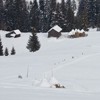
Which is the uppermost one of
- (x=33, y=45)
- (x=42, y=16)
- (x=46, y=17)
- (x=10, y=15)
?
(x=10, y=15)

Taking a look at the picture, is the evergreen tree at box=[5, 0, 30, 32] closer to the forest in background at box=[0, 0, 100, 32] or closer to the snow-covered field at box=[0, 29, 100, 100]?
the forest in background at box=[0, 0, 100, 32]

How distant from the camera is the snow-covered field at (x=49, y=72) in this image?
401 inches

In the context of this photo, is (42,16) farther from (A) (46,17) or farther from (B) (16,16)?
(B) (16,16)

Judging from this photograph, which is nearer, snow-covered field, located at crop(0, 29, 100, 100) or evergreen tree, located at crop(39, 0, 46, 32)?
snow-covered field, located at crop(0, 29, 100, 100)

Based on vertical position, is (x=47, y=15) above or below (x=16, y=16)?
below

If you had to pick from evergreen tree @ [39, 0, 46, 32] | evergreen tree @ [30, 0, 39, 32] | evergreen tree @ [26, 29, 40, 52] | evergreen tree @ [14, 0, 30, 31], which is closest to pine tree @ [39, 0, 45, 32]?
evergreen tree @ [39, 0, 46, 32]

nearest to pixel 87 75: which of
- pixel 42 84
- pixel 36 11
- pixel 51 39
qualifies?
pixel 42 84

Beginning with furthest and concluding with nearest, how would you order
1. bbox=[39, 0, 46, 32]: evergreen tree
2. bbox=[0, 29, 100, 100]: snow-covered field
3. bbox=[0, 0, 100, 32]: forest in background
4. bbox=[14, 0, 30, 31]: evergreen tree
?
bbox=[39, 0, 46, 32]: evergreen tree, bbox=[14, 0, 30, 31]: evergreen tree, bbox=[0, 0, 100, 32]: forest in background, bbox=[0, 29, 100, 100]: snow-covered field

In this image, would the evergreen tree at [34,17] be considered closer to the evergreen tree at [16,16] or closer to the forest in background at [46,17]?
the forest in background at [46,17]

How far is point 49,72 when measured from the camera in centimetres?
2916

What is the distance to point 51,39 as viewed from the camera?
77.2m

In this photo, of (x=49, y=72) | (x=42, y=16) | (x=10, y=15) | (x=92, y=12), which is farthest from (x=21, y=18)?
(x=49, y=72)

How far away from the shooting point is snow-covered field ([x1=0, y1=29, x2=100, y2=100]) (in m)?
10.2

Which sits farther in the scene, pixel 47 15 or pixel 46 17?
pixel 46 17
